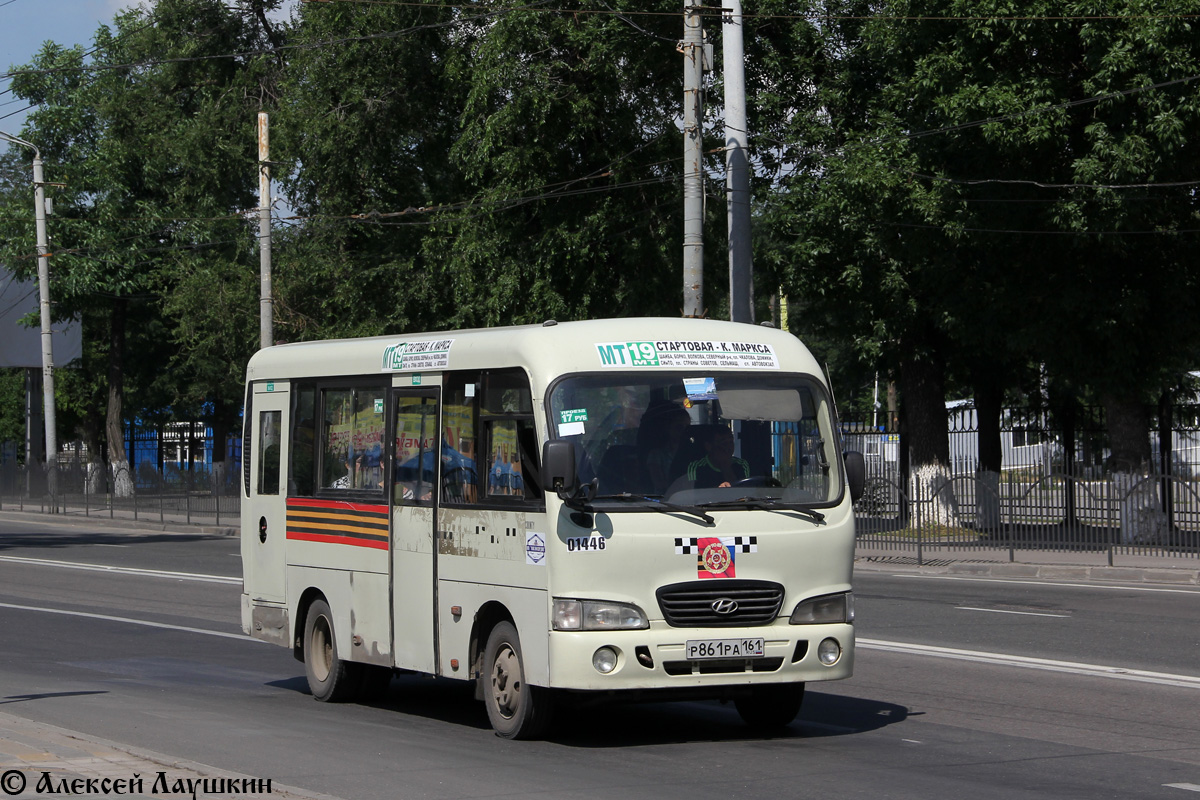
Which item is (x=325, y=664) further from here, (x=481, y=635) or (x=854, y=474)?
(x=854, y=474)

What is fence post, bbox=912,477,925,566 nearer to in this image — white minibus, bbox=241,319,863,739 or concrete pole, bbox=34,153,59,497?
white minibus, bbox=241,319,863,739

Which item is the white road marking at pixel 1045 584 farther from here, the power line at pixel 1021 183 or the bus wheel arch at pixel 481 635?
the bus wheel arch at pixel 481 635

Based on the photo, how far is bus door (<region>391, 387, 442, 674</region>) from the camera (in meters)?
9.91

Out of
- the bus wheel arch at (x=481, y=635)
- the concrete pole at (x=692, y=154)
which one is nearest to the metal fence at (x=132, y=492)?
the concrete pole at (x=692, y=154)

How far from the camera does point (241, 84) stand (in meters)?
47.3

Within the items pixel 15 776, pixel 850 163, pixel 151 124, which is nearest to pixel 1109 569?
pixel 850 163

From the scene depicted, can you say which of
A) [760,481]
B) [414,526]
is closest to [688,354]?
[760,481]

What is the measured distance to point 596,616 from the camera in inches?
337

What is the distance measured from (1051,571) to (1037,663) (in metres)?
10.4

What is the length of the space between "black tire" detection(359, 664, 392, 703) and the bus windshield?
306 cm

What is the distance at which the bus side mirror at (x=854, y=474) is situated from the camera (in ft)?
31.4

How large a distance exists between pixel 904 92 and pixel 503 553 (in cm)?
1975

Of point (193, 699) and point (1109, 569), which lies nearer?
point (193, 699)

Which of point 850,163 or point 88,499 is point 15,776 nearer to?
point 850,163
